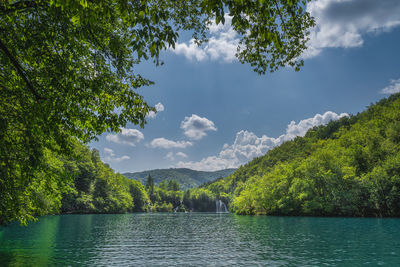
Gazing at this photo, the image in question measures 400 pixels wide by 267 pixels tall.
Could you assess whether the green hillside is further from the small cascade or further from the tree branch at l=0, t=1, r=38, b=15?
the small cascade

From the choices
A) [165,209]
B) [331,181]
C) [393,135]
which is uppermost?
[393,135]

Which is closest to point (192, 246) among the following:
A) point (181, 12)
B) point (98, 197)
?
point (181, 12)

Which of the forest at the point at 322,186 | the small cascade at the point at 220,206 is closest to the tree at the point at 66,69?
the forest at the point at 322,186

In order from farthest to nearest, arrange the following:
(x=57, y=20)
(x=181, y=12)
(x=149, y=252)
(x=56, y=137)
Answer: (x=149, y=252) → (x=56, y=137) → (x=181, y=12) → (x=57, y=20)

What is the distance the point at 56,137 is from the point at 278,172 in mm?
91008

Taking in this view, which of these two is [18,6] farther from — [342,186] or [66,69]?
[342,186]

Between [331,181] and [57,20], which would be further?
[331,181]

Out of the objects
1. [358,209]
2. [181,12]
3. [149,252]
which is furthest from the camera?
[358,209]

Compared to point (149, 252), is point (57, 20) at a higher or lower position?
higher

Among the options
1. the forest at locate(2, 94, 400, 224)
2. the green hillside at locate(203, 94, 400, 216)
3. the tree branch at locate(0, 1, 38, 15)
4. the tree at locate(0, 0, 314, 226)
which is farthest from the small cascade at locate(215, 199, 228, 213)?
the tree branch at locate(0, 1, 38, 15)

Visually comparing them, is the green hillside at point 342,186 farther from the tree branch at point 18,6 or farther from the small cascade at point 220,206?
the small cascade at point 220,206

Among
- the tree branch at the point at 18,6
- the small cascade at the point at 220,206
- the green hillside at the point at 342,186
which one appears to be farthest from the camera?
the small cascade at the point at 220,206

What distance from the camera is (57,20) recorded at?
6.78m

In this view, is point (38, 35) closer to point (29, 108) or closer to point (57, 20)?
point (57, 20)
